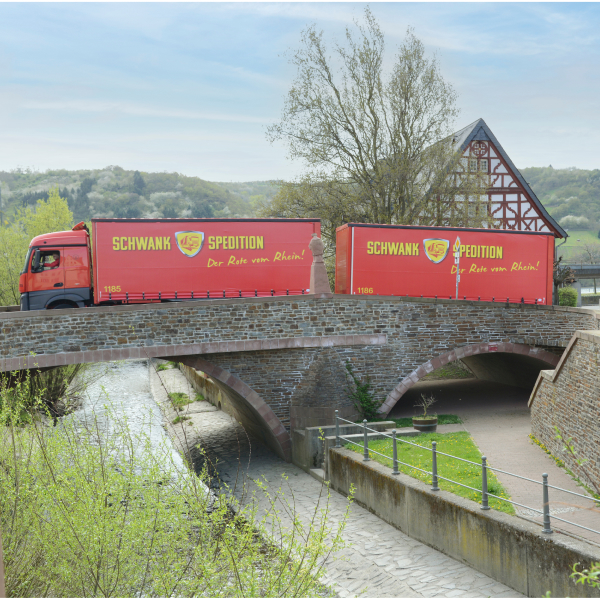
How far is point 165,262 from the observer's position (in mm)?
16344

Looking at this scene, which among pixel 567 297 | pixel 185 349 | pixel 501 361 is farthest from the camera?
pixel 567 297

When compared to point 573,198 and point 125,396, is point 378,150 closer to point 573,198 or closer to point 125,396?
point 125,396

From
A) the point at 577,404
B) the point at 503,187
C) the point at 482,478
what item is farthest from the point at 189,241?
the point at 503,187

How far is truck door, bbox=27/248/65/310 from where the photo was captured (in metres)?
15.8

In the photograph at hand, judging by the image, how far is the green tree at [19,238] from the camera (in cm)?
2428

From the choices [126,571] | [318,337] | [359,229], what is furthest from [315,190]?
[126,571]

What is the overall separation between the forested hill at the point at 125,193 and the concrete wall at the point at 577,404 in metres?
68.7

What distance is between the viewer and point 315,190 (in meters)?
25.4

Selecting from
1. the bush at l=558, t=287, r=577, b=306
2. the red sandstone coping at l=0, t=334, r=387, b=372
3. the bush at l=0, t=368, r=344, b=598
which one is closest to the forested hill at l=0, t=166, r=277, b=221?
the bush at l=558, t=287, r=577, b=306

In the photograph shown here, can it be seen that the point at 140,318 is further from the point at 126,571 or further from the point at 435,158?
the point at 435,158

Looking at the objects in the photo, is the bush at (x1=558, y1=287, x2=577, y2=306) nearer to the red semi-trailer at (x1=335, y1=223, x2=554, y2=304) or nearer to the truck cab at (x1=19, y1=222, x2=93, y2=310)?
the red semi-trailer at (x1=335, y1=223, x2=554, y2=304)

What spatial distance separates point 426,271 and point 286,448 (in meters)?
6.55

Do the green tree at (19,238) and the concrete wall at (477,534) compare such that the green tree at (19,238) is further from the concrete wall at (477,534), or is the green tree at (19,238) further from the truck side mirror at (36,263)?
the concrete wall at (477,534)

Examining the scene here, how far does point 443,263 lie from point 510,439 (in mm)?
6192
